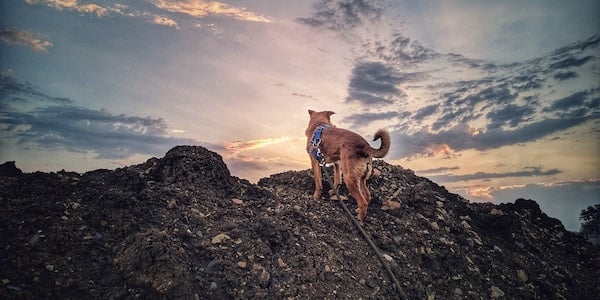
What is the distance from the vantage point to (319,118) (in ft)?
29.1

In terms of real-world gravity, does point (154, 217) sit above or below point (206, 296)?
above

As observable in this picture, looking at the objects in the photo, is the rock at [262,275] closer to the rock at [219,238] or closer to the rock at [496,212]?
the rock at [219,238]

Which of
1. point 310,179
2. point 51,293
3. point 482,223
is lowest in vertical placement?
point 51,293

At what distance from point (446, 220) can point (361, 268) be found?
10.2ft

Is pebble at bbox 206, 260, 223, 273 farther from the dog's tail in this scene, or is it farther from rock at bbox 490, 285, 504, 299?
rock at bbox 490, 285, 504, 299

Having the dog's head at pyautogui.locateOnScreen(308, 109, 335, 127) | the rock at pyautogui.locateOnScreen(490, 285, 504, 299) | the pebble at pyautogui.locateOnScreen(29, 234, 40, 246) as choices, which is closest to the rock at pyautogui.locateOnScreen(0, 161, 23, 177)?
the pebble at pyautogui.locateOnScreen(29, 234, 40, 246)

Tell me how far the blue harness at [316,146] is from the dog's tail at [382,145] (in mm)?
1337

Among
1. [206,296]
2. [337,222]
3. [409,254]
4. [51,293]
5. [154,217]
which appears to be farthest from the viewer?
[337,222]

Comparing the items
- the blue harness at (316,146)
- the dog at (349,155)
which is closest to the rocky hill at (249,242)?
the dog at (349,155)

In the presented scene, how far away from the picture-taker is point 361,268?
211 inches

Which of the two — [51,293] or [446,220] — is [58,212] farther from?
[446,220]

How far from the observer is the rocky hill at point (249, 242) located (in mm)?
4012

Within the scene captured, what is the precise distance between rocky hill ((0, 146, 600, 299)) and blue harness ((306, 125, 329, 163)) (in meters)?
1.04

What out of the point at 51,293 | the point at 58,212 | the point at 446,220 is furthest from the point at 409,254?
the point at 58,212
